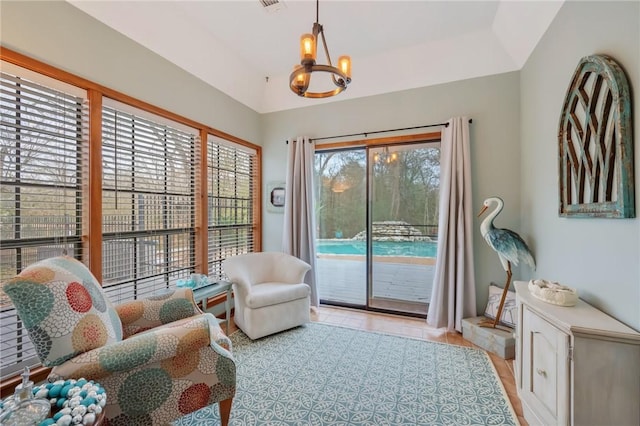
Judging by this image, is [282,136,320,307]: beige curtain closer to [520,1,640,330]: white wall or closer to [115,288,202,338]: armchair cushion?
[115,288,202,338]: armchair cushion

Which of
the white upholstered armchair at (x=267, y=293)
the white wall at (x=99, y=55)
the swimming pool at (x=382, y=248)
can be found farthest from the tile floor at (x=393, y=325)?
the white wall at (x=99, y=55)

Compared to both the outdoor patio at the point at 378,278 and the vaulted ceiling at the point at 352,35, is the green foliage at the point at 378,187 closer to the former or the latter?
the outdoor patio at the point at 378,278

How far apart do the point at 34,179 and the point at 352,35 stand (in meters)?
2.88

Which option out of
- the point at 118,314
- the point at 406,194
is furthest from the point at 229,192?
the point at 406,194

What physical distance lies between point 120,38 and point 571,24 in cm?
325

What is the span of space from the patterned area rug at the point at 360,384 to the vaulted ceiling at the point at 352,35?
9.05ft

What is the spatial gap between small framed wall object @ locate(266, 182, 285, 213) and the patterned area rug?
1.72m

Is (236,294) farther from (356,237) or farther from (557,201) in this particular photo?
(557,201)

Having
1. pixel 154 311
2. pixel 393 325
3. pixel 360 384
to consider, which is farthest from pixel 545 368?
pixel 154 311

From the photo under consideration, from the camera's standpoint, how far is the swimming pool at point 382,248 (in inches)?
131

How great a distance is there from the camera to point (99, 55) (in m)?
2.04

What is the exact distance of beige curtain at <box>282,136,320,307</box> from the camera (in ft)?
11.6

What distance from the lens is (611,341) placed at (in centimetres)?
116

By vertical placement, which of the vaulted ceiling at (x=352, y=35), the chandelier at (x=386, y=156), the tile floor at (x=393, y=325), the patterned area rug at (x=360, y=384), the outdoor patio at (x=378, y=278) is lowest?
the tile floor at (x=393, y=325)
